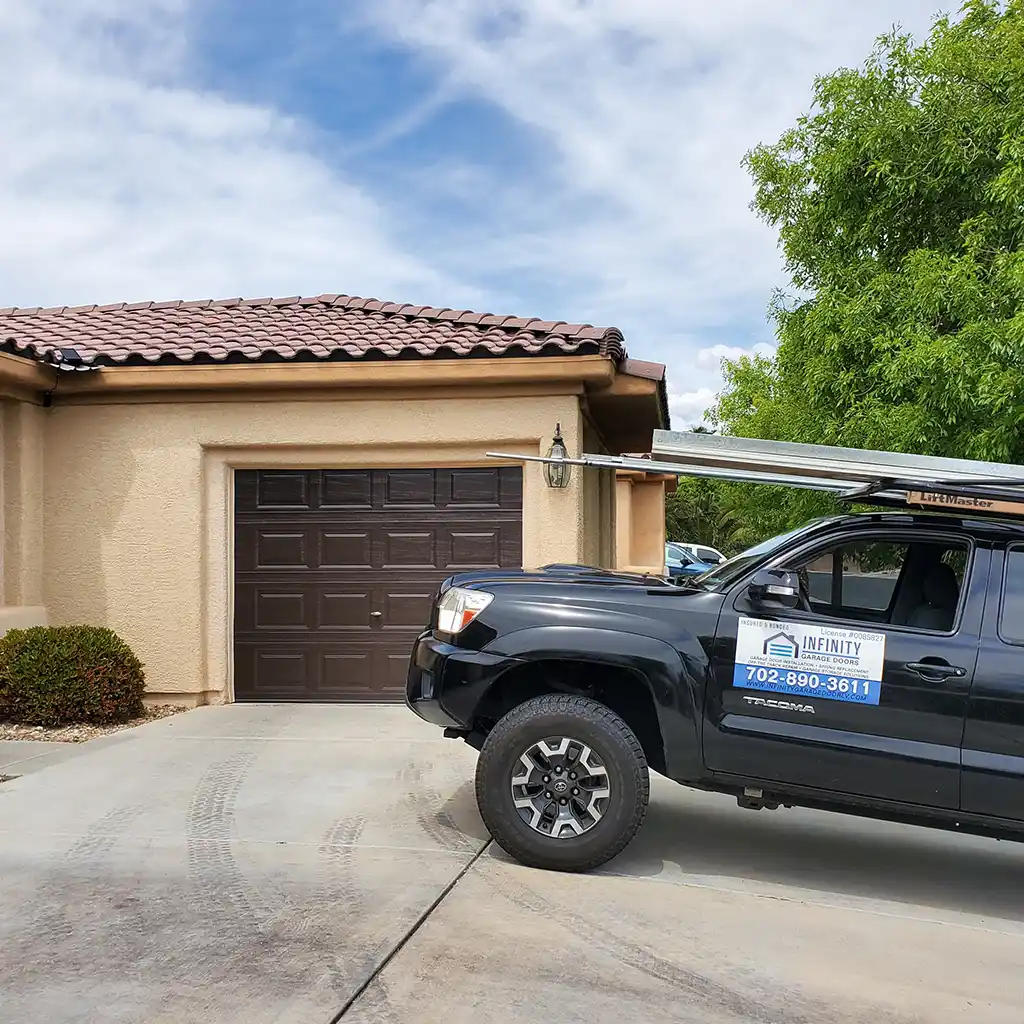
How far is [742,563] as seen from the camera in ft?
17.6

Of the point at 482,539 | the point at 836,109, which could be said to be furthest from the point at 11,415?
the point at 836,109

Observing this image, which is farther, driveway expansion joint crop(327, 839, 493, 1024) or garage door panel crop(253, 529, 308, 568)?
garage door panel crop(253, 529, 308, 568)

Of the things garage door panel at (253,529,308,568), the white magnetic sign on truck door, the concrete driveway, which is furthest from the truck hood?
garage door panel at (253,529,308,568)

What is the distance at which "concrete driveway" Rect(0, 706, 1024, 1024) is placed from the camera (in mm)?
3619

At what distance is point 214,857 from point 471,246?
40.2 feet

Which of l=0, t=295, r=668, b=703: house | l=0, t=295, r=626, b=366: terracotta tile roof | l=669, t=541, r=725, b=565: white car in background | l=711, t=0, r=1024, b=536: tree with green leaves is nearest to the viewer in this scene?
l=0, t=295, r=626, b=366: terracotta tile roof

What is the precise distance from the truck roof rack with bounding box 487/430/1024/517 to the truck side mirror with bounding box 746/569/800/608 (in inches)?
25.3

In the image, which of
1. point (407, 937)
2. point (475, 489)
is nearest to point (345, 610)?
point (475, 489)

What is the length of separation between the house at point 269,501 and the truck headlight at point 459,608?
4.27 m

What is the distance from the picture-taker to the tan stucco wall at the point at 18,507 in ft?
32.2

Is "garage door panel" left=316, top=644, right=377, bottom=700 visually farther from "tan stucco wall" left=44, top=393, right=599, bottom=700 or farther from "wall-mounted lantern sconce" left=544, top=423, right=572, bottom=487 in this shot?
"wall-mounted lantern sconce" left=544, top=423, right=572, bottom=487

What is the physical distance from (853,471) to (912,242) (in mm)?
11329

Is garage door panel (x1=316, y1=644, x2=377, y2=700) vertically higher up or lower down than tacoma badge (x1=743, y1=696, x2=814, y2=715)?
lower down

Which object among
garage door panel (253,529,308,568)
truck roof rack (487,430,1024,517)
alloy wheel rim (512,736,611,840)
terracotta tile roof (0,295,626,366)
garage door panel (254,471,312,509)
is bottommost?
alloy wheel rim (512,736,611,840)
